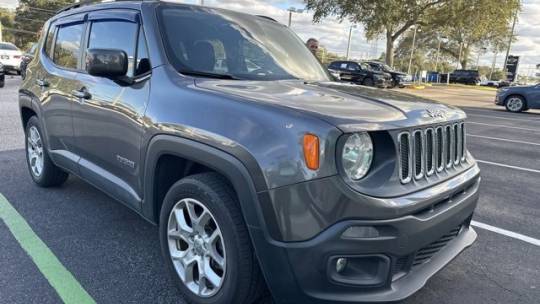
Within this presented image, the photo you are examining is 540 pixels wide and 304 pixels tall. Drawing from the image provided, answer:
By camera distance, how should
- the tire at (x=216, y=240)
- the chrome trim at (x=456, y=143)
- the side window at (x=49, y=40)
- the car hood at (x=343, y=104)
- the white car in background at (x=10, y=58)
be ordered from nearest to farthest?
the car hood at (x=343, y=104) → the tire at (x=216, y=240) → the chrome trim at (x=456, y=143) → the side window at (x=49, y=40) → the white car in background at (x=10, y=58)

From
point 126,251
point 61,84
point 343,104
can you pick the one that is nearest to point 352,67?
point 61,84

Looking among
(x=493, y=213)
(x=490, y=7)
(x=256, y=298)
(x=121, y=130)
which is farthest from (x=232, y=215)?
(x=490, y=7)

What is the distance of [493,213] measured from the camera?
15.5ft

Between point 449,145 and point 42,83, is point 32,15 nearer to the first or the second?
point 42,83

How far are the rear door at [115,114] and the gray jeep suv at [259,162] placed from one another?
0.01 meters

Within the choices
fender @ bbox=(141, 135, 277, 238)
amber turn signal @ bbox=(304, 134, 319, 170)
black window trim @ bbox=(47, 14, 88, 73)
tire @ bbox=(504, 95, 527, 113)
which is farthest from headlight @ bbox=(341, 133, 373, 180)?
tire @ bbox=(504, 95, 527, 113)

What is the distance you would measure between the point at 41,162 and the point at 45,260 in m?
1.80

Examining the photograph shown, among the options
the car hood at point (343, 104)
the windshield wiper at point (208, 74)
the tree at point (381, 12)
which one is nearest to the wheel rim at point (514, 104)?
the tree at point (381, 12)

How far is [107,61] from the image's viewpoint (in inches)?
114

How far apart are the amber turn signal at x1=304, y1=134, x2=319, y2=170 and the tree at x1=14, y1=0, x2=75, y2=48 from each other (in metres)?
63.5

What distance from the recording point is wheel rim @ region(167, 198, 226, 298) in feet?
8.28

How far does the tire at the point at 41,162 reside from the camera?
4551 millimetres

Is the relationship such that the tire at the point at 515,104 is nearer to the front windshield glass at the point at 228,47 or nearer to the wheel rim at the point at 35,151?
the front windshield glass at the point at 228,47

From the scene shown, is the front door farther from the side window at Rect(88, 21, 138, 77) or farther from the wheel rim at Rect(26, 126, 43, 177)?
the wheel rim at Rect(26, 126, 43, 177)
